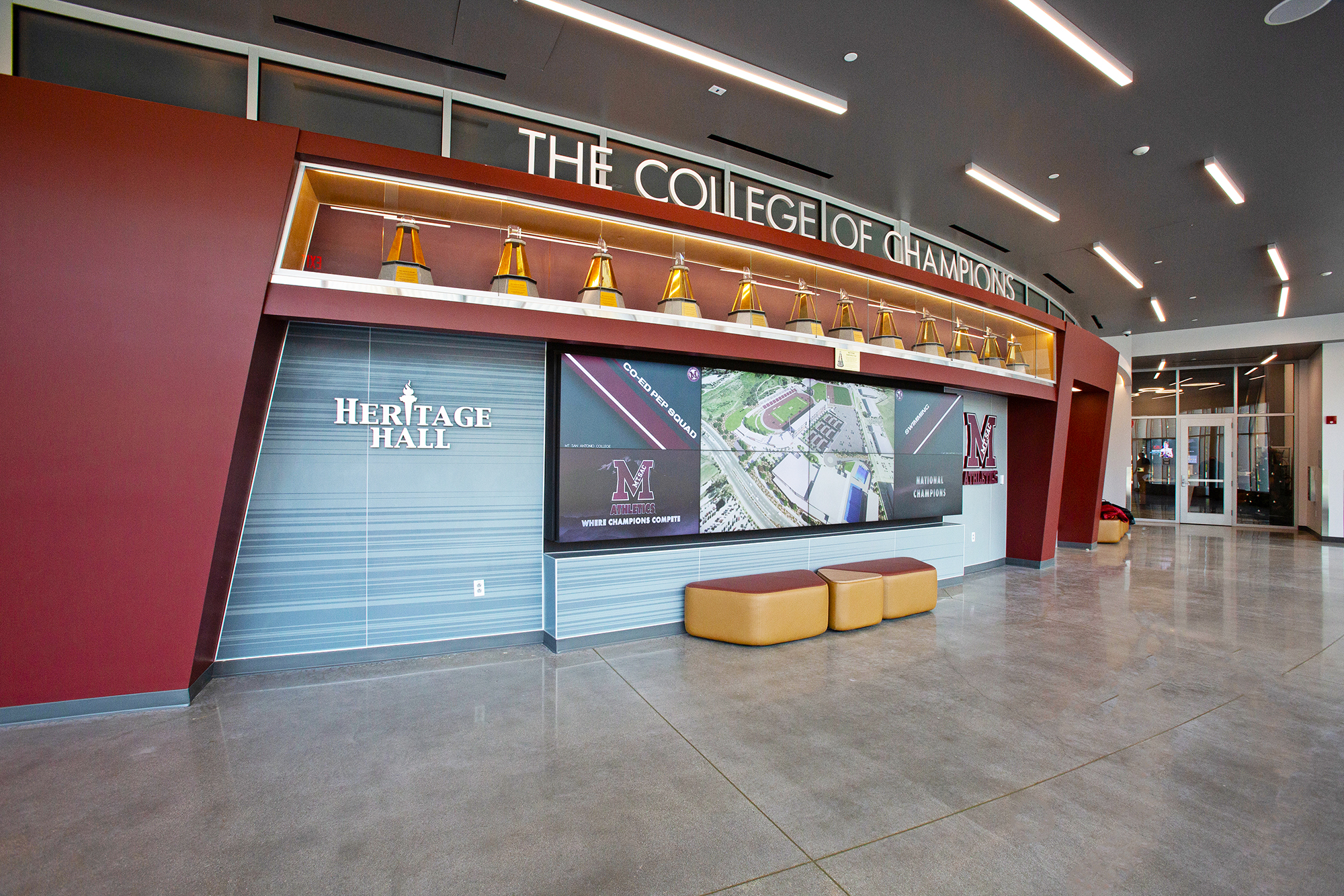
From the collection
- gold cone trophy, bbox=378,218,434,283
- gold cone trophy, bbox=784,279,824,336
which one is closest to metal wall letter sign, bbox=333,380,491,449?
gold cone trophy, bbox=378,218,434,283

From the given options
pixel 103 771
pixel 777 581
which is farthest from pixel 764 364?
pixel 103 771

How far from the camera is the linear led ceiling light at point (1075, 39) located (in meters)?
3.74

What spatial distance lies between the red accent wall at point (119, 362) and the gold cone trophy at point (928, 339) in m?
6.01

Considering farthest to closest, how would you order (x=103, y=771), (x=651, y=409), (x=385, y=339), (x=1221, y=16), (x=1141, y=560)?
(x=1141, y=560), (x=651, y=409), (x=385, y=339), (x=1221, y=16), (x=103, y=771)

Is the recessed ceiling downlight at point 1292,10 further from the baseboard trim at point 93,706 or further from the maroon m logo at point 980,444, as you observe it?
the baseboard trim at point 93,706

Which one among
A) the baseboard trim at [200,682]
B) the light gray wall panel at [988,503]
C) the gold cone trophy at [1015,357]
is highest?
the gold cone trophy at [1015,357]

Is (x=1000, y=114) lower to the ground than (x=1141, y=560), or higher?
higher

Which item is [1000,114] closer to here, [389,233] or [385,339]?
[389,233]

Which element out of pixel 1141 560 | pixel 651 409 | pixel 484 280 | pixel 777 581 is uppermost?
pixel 484 280

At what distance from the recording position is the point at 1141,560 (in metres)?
9.22

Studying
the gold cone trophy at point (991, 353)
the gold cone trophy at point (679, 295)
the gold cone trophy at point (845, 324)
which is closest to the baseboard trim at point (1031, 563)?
the gold cone trophy at point (991, 353)

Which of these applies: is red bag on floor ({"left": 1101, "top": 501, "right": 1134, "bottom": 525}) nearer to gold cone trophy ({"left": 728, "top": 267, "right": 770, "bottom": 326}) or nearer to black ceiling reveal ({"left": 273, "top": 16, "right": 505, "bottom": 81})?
gold cone trophy ({"left": 728, "top": 267, "right": 770, "bottom": 326})

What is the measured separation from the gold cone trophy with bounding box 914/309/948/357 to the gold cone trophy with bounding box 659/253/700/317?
3.04 metres

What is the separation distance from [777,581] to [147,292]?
15.7ft
